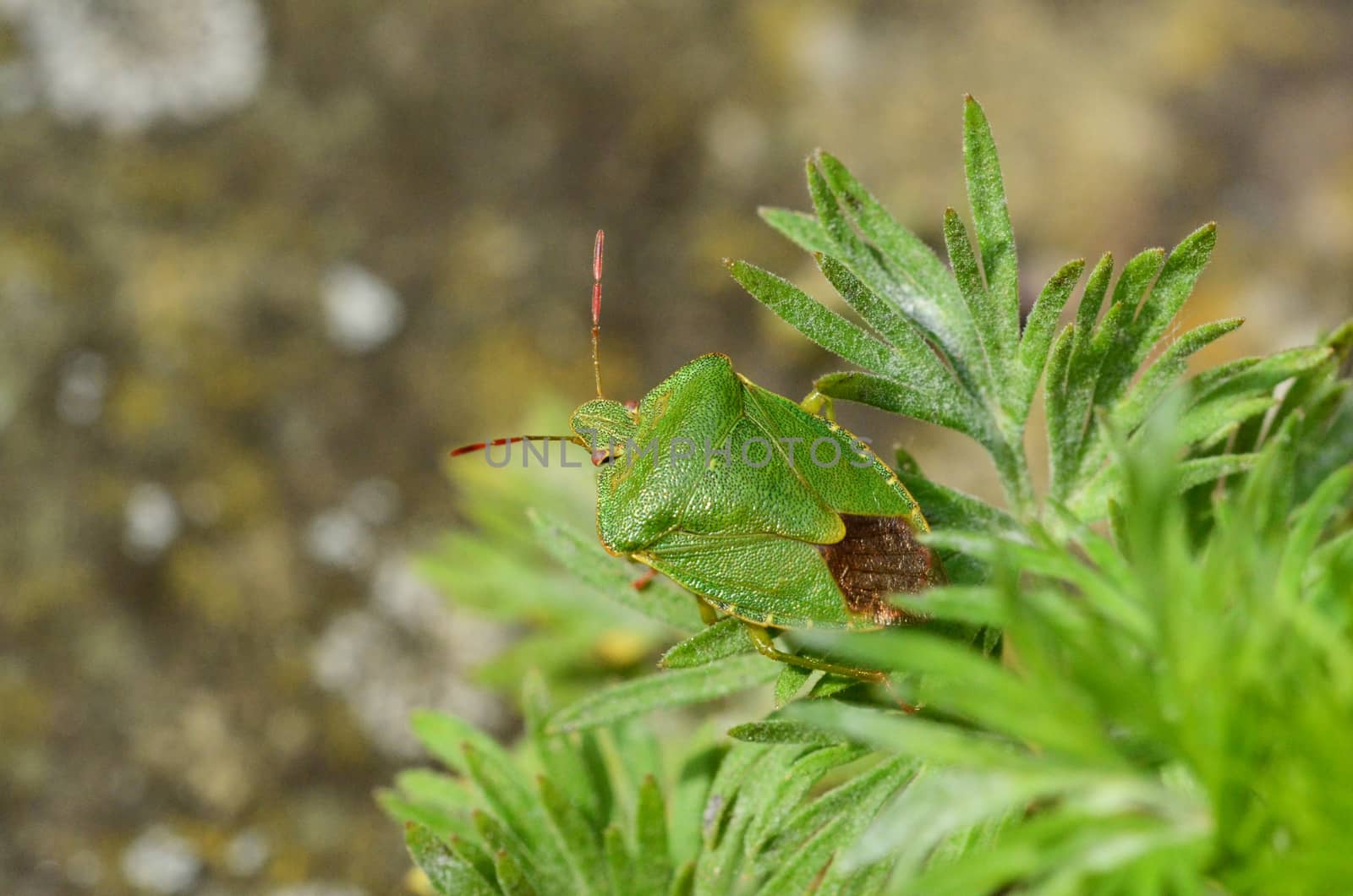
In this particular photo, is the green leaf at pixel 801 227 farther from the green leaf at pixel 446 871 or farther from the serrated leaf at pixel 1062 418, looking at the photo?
the green leaf at pixel 446 871

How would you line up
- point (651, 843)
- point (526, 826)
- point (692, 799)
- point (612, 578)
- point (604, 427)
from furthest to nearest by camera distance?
point (604, 427), point (612, 578), point (692, 799), point (526, 826), point (651, 843)

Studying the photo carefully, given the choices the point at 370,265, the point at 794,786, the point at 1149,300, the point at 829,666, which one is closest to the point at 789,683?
the point at 829,666

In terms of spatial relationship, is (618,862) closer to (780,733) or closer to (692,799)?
(692,799)

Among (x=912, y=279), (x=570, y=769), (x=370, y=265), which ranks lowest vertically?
(x=570, y=769)

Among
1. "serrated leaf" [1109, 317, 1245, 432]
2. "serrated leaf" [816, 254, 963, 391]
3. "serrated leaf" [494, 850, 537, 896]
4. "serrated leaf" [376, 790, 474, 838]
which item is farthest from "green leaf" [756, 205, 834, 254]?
"serrated leaf" [376, 790, 474, 838]

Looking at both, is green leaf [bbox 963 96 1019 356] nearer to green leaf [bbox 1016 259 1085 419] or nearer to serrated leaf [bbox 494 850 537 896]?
green leaf [bbox 1016 259 1085 419]

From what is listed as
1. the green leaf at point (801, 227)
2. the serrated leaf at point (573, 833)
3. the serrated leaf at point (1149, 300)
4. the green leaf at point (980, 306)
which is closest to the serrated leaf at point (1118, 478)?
the serrated leaf at point (1149, 300)

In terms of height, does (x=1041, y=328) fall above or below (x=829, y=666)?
above

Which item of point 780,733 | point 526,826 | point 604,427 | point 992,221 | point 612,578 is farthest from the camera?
point 604,427

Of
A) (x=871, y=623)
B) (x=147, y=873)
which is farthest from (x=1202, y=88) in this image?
(x=147, y=873)
